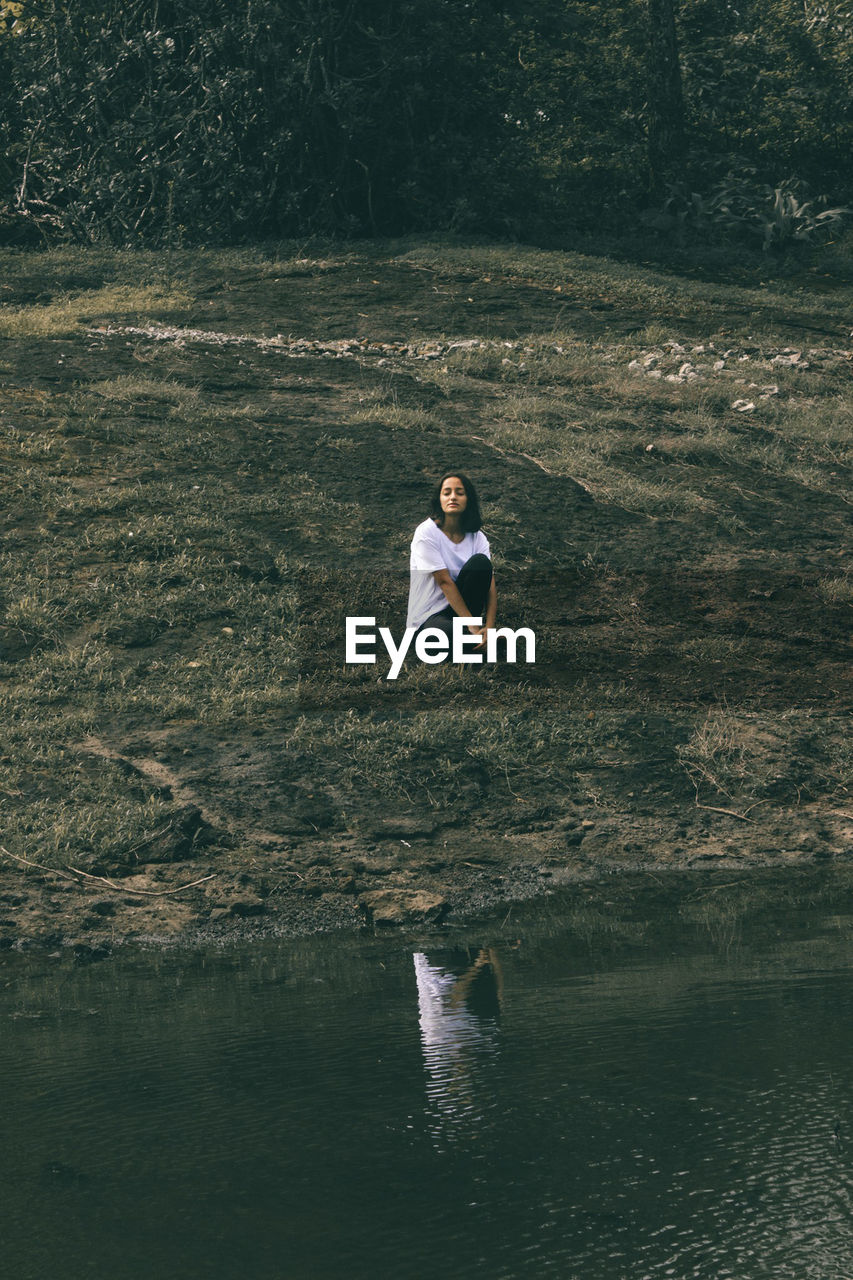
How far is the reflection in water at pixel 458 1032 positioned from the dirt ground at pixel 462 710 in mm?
611

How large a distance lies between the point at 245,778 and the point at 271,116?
14.5 meters

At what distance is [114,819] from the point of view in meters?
6.00

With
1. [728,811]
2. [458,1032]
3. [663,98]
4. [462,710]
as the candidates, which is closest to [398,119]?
[663,98]

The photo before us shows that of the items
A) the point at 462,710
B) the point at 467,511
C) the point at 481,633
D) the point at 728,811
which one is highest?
the point at 467,511

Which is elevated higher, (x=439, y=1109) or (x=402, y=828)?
(x=402, y=828)

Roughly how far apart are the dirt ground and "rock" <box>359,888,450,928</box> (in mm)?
12

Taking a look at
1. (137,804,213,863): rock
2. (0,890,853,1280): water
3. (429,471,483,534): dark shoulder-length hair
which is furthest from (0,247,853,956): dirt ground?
(429,471,483,534): dark shoulder-length hair

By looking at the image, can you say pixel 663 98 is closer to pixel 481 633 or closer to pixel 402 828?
pixel 481 633

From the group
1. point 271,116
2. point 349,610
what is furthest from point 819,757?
point 271,116

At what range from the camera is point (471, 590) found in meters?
7.34

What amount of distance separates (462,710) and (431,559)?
79cm

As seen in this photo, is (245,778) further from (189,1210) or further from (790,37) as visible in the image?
(790,37)

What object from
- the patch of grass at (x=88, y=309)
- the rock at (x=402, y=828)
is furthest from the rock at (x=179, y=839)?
the patch of grass at (x=88, y=309)

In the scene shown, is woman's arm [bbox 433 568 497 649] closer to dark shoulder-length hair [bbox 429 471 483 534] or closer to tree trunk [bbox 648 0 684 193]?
dark shoulder-length hair [bbox 429 471 483 534]
